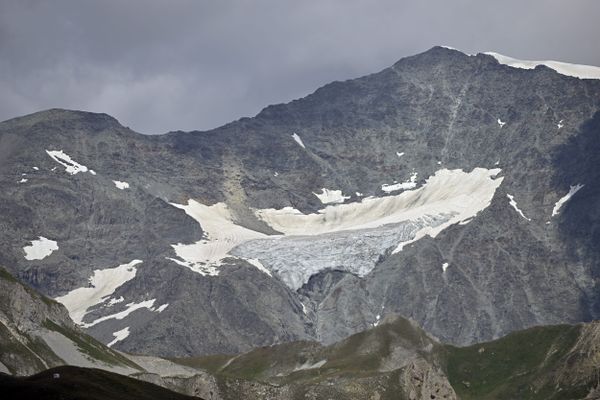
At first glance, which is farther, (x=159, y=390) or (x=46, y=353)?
(x=46, y=353)

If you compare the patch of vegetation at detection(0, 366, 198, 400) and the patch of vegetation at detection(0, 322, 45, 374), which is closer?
the patch of vegetation at detection(0, 366, 198, 400)

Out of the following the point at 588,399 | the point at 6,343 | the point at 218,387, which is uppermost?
the point at 6,343

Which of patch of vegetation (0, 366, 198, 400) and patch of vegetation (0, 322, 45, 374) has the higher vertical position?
patch of vegetation (0, 322, 45, 374)

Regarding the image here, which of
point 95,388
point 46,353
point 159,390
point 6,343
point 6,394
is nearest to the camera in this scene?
point 6,394

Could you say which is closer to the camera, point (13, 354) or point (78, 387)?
point (78, 387)

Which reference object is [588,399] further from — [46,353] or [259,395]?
[46,353]

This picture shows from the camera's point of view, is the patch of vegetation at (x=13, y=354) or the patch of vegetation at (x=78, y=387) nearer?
the patch of vegetation at (x=78, y=387)

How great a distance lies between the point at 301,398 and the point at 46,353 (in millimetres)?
48063

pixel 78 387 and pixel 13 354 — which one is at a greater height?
pixel 13 354

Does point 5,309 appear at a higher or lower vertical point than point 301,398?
higher

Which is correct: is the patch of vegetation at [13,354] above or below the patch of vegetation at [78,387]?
above

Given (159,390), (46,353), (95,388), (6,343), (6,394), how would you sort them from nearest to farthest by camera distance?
(6,394) < (95,388) < (159,390) < (6,343) < (46,353)

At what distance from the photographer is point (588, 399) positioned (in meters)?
199

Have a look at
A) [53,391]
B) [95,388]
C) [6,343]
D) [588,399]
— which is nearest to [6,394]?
[53,391]
